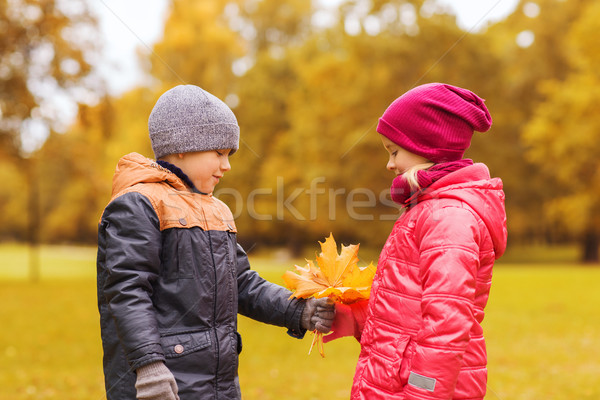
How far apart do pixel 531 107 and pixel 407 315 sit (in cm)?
2581

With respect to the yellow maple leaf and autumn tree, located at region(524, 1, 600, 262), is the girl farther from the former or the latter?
autumn tree, located at region(524, 1, 600, 262)

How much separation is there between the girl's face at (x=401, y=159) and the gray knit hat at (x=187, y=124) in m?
0.68

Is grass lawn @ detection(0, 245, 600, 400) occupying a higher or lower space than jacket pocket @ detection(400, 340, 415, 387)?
lower

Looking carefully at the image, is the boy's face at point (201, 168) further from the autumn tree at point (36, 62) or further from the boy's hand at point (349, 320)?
the autumn tree at point (36, 62)

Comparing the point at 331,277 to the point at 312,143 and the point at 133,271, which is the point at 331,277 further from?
the point at 312,143

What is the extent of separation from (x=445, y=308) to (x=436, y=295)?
5cm

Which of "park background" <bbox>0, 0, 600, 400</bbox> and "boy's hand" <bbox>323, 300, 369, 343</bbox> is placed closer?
"boy's hand" <bbox>323, 300, 369, 343</bbox>

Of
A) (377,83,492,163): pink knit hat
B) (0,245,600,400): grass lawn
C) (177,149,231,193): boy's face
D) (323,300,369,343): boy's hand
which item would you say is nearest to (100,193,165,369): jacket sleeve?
(177,149,231,193): boy's face

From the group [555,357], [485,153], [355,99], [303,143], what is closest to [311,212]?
[303,143]

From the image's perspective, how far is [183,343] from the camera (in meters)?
2.11

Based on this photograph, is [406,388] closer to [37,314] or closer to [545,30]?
[37,314]

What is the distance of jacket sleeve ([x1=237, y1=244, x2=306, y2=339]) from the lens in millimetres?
2648

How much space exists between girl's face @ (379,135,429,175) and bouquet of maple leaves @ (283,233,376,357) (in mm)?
475

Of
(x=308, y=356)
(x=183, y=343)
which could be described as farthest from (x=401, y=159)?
(x=308, y=356)
